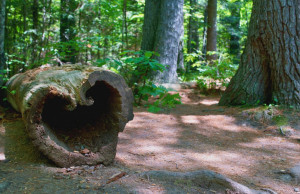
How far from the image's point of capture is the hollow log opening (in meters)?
3.06

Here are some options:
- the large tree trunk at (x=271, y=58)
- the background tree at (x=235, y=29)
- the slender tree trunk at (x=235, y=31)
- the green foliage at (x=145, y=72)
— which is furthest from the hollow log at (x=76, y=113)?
the slender tree trunk at (x=235, y=31)

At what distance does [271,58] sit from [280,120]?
1.40m

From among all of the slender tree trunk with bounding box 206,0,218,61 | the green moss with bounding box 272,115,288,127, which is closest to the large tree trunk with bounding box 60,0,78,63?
the slender tree trunk with bounding box 206,0,218,61

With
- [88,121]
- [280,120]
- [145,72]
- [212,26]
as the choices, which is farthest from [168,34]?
[88,121]

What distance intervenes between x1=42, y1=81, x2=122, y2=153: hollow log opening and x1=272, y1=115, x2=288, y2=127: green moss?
3.48 metres

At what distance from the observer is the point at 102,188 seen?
2180 millimetres

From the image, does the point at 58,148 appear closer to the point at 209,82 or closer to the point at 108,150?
the point at 108,150

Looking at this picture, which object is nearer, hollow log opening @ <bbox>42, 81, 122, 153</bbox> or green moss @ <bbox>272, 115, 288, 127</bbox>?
hollow log opening @ <bbox>42, 81, 122, 153</bbox>

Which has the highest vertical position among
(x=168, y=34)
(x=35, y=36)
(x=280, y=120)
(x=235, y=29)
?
(x=235, y=29)

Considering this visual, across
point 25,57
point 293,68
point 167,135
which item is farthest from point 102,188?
point 25,57

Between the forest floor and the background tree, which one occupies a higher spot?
the background tree

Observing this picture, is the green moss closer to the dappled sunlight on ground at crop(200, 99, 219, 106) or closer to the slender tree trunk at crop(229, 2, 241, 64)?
the dappled sunlight on ground at crop(200, 99, 219, 106)

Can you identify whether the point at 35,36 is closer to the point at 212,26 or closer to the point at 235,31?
the point at 212,26

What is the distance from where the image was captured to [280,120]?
196 inches
